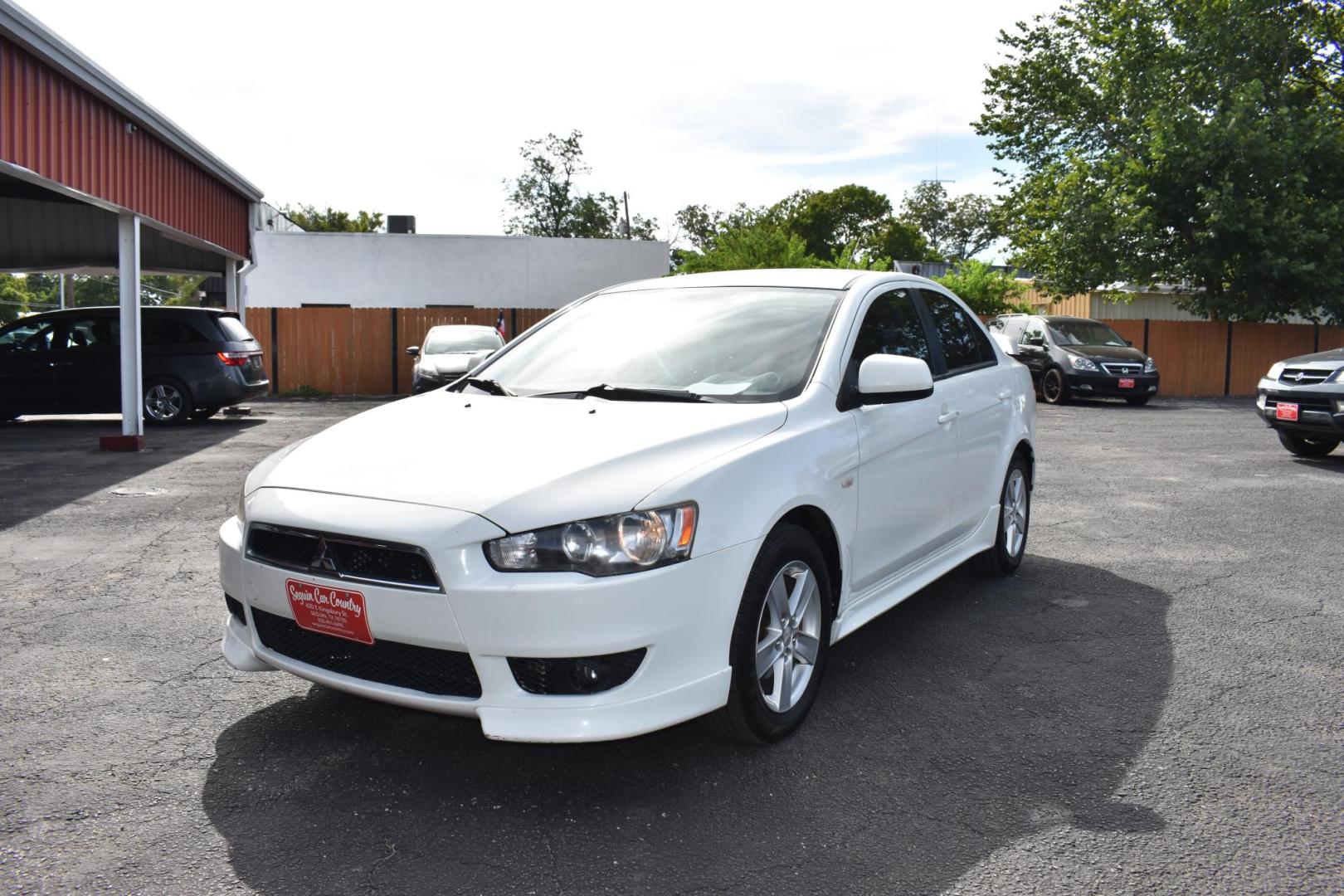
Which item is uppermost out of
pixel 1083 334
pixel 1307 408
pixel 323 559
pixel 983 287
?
pixel 983 287

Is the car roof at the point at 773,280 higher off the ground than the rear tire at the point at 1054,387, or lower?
higher

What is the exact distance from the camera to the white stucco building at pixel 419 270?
34.6 meters

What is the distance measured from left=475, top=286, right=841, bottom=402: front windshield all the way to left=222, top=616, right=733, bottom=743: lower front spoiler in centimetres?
118

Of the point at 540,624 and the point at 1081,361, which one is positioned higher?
the point at 1081,361

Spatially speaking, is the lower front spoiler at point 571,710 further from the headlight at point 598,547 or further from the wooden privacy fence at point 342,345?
the wooden privacy fence at point 342,345

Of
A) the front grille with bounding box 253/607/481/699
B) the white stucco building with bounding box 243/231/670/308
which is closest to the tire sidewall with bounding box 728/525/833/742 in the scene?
the front grille with bounding box 253/607/481/699

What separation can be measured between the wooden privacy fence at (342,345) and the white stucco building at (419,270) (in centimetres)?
945

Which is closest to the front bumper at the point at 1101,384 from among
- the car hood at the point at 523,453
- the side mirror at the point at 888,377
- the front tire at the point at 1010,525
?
the front tire at the point at 1010,525

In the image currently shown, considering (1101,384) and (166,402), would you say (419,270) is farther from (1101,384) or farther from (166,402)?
(1101,384)

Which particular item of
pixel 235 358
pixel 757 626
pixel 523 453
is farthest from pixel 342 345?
pixel 757 626

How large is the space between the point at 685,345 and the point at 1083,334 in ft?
60.9

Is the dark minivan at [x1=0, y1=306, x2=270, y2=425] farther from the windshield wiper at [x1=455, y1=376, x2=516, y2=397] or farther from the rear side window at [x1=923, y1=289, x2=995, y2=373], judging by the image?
the rear side window at [x1=923, y1=289, x2=995, y2=373]

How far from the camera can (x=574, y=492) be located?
A: 3150 millimetres

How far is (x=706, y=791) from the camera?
337 centimetres
